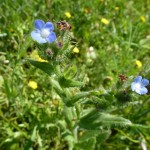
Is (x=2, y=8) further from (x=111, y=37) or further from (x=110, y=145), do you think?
(x=110, y=145)

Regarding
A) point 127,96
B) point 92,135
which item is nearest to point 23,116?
point 92,135

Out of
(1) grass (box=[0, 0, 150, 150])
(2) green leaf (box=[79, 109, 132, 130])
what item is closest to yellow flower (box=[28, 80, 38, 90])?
(1) grass (box=[0, 0, 150, 150])

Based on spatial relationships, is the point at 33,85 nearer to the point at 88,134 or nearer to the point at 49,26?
the point at 88,134

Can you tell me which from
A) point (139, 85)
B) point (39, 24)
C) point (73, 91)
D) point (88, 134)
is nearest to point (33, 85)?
point (73, 91)

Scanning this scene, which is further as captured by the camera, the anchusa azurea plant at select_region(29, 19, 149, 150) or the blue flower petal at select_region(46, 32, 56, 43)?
the anchusa azurea plant at select_region(29, 19, 149, 150)

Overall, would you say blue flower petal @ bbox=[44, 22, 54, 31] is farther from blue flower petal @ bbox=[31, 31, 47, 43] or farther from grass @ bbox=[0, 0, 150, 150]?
grass @ bbox=[0, 0, 150, 150]

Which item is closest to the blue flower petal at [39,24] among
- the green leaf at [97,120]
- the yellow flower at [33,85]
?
the green leaf at [97,120]

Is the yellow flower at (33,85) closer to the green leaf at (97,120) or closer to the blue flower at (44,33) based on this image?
the green leaf at (97,120)
